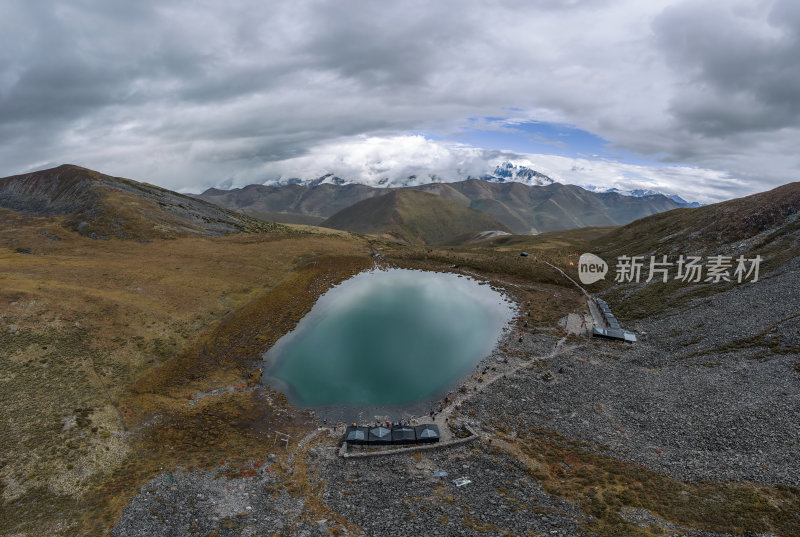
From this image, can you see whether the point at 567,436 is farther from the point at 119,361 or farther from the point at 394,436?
the point at 119,361

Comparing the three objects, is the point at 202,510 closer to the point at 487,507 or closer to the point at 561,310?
the point at 487,507

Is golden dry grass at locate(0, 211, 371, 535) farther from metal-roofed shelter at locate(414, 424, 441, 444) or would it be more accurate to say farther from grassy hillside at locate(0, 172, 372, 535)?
metal-roofed shelter at locate(414, 424, 441, 444)

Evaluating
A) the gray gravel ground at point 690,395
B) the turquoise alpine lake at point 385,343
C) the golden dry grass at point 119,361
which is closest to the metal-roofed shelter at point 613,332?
the gray gravel ground at point 690,395

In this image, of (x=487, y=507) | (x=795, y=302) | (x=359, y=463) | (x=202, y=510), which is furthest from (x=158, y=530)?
(x=795, y=302)

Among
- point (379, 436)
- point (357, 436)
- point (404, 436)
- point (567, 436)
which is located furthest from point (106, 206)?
point (567, 436)

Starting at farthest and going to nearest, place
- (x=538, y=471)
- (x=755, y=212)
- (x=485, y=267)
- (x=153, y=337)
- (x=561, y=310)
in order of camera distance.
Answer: (x=485, y=267) < (x=755, y=212) < (x=561, y=310) < (x=153, y=337) < (x=538, y=471)

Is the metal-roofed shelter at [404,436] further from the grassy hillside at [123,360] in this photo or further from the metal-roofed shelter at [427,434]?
the grassy hillside at [123,360]
